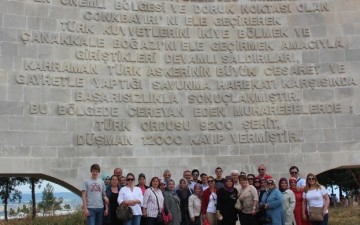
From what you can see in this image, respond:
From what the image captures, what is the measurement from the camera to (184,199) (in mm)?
10102

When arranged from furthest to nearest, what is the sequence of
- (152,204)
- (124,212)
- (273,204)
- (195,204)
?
1. (195,204)
2. (152,204)
3. (124,212)
4. (273,204)

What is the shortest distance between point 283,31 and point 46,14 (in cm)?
735

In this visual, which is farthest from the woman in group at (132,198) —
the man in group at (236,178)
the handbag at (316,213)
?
the handbag at (316,213)

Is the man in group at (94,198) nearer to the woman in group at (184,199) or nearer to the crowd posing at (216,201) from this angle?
the crowd posing at (216,201)

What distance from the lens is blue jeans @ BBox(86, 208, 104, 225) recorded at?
30.1 ft

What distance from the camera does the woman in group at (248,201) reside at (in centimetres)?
904

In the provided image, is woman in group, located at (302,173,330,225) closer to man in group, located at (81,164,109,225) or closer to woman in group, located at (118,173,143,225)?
woman in group, located at (118,173,143,225)

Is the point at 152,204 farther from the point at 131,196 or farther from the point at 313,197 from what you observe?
the point at 313,197

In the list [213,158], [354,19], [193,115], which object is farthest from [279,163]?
[354,19]

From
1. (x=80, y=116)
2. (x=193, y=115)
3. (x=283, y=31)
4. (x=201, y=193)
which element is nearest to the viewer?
(x=201, y=193)

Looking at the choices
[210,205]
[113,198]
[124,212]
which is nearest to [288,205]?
[210,205]

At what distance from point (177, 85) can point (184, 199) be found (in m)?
4.49

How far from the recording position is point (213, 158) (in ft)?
43.8

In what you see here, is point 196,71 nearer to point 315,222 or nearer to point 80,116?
point 80,116
